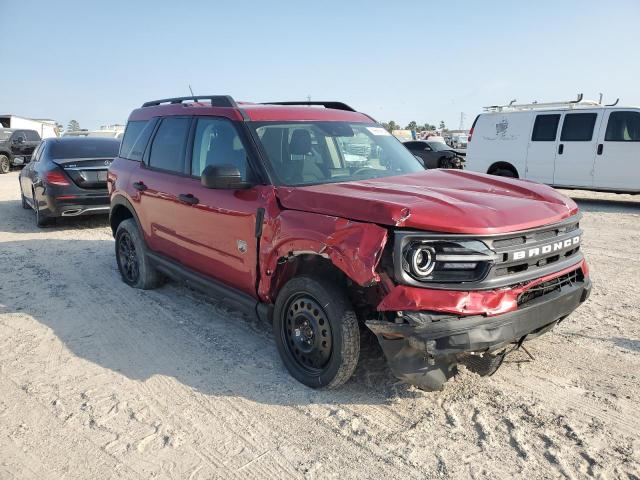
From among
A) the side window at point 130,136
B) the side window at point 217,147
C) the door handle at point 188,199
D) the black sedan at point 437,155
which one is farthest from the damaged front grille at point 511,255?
the black sedan at point 437,155

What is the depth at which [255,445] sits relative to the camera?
114 inches

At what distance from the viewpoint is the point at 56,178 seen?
8.71m

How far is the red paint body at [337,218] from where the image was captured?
111 inches

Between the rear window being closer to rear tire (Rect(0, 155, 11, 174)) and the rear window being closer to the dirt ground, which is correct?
the dirt ground

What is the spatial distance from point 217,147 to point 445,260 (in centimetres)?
225

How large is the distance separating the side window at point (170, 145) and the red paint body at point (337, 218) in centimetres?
10

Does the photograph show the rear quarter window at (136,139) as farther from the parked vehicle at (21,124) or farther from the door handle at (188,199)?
the parked vehicle at (21,124)

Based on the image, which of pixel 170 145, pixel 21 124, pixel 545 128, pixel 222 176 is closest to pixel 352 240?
pixel 222 176

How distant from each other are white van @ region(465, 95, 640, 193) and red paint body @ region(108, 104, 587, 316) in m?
8.22

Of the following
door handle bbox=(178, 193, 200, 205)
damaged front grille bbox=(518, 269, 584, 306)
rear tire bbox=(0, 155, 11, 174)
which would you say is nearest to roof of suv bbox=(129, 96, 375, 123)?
door handle bbox=(178, 193, 200, 205)

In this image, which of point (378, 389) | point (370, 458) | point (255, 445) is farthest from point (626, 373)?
point (255, 445)

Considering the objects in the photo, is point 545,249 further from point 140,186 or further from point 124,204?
point 124,204

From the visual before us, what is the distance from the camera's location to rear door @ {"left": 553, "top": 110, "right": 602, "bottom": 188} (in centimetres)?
1105

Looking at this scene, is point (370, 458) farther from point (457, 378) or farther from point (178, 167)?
point (178, 167)
